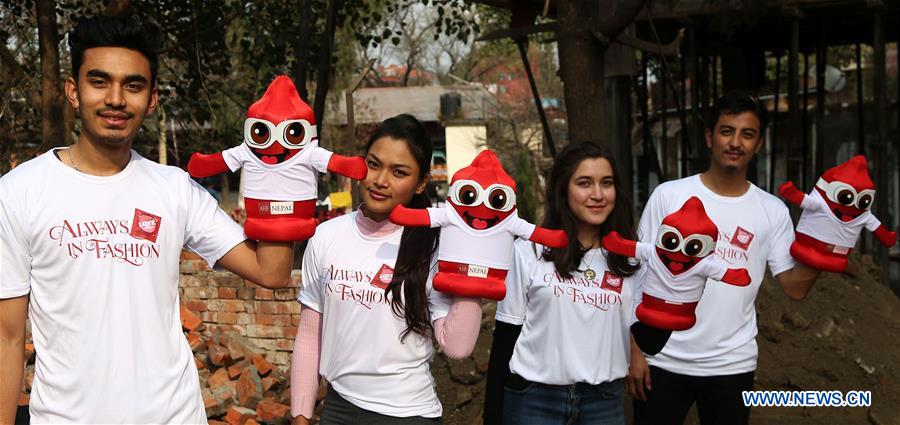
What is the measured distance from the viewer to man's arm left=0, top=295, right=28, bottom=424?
7.57ft

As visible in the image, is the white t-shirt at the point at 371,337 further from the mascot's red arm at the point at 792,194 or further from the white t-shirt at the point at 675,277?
the mascot's red arm at the point at 792,194

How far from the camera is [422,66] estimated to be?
3616 centimetres

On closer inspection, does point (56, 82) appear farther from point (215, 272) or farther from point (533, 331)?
point (533, 331)

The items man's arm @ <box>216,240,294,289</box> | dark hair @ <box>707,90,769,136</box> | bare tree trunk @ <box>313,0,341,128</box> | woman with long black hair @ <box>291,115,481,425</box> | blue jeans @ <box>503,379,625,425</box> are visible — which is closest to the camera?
man's arm @ <box>216,240,294,289</box>

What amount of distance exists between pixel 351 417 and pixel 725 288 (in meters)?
1.57

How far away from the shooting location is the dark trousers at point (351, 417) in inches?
107

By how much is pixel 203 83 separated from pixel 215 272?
1.97 metres

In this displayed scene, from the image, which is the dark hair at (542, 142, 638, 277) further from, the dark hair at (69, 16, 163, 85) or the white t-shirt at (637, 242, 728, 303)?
the dark hair at (69, 16, 163, 85)

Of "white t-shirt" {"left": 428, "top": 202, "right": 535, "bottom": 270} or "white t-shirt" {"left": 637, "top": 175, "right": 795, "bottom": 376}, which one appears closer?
"white t-shirt" {"left": 428, "top": 202, "right": 535, "bottom": 270}

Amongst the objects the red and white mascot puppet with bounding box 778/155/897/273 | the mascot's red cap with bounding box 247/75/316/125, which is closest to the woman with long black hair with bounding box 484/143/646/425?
the red and white mascot puppet with bounding box 778/155/897/273

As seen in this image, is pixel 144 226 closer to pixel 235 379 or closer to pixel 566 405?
pixel 566 405

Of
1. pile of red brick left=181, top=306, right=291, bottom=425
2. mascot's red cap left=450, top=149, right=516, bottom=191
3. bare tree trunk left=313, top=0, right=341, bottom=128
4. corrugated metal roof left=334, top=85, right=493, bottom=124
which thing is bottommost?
pile of red brick left=181, top=306, right=291, bottom=425

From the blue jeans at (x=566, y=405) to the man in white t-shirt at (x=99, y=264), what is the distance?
1.19 meters

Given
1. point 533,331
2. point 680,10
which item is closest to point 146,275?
point 533,331
